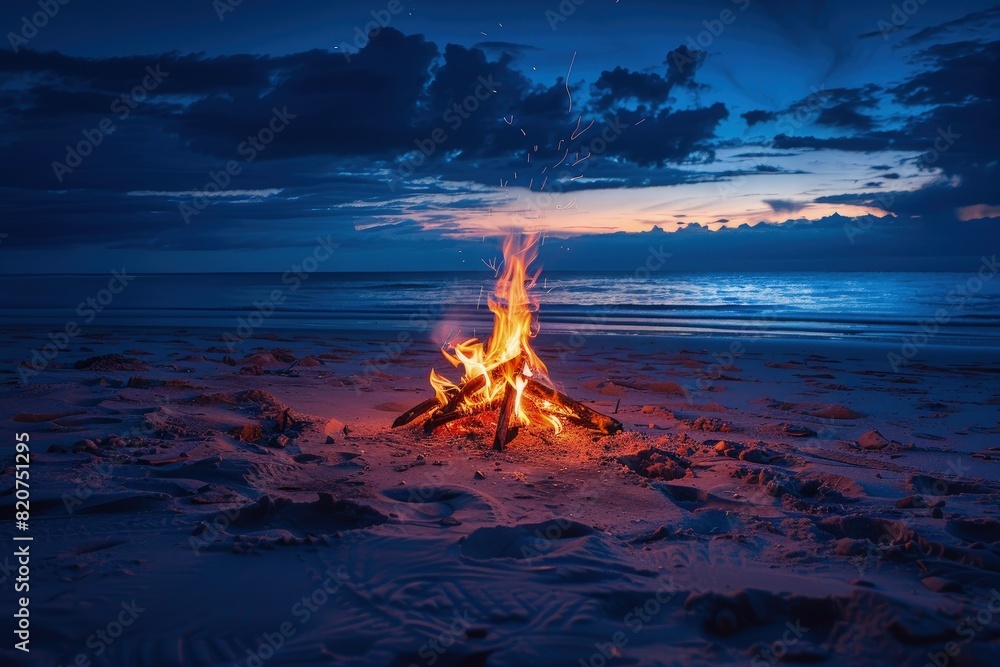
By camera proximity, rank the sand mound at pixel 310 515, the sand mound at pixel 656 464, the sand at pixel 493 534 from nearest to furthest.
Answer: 1. the sand at pixel 493 534
2. the sand mound at pixel 310 515
3. the sand mound at pixel 656 464

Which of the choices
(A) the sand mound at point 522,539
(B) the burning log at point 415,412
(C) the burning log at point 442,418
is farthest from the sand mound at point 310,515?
(B) the burning log at point 415,412

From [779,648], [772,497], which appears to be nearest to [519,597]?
[779,648]

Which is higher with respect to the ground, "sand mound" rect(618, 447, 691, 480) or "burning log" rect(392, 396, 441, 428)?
"burning log" rect(392, 396, 441, 428)

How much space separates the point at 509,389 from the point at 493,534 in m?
2.46

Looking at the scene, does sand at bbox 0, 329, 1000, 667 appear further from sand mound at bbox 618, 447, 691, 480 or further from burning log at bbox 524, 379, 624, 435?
burning log at bbox 524, 379, 624, 435

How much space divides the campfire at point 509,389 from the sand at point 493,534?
0.21m

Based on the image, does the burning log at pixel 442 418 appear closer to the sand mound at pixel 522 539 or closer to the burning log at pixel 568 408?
the burning log at pixel 568 408

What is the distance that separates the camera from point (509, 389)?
6.45m

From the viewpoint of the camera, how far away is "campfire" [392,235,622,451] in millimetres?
6531

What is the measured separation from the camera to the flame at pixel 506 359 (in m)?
6.57

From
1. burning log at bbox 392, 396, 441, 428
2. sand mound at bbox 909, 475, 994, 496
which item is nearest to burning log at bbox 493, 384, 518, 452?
burning log at bbox 392, 396, 441, 428

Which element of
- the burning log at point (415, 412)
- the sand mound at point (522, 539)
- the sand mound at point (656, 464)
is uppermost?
the burning log at point (415, 412)

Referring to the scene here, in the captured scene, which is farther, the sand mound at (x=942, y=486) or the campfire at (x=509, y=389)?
the campfire at (x=509, y=389)

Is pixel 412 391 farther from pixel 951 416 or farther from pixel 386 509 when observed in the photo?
pixel 951 416
